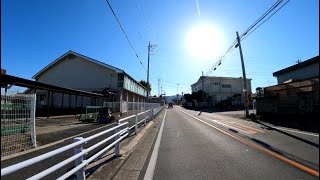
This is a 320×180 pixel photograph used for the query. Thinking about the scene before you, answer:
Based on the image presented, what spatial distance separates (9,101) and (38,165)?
3.08 meters

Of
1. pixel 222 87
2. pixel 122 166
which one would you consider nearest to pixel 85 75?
pixel 122 166

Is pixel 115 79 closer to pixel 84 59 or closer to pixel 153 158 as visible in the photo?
pixel 84 59

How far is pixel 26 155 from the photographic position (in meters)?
8.80

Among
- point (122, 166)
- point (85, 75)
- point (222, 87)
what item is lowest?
point (122, 166)

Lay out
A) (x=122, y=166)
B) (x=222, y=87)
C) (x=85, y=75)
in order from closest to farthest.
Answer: (x=122, y=166) < (x=85, y=75) < (x=222, y=87)

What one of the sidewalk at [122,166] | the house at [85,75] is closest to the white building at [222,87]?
the house at [85,75]

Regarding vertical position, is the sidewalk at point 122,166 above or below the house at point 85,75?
below

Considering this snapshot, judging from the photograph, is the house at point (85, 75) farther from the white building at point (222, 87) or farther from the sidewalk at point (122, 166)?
the white building at point (222, 87)

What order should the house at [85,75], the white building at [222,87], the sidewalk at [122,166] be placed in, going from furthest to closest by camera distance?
1. the white building at [222,87]
2. the house at [85,75]
3. the sidewalk at [122,166]

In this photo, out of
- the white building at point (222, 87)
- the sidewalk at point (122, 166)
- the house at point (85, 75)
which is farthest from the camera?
the white building at point (222, 87)

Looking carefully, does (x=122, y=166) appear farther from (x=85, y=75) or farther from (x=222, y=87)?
(x=222, y=87)

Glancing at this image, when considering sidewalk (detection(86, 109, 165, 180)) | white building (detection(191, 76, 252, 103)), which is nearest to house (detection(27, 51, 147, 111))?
sidewalk (detection(86, 109, 165, 180))

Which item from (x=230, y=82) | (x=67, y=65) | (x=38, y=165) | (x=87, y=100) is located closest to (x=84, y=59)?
(x=67, y=65)

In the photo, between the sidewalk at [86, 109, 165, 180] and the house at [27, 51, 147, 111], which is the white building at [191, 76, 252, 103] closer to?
the house at [27, 51, 147, 111]
